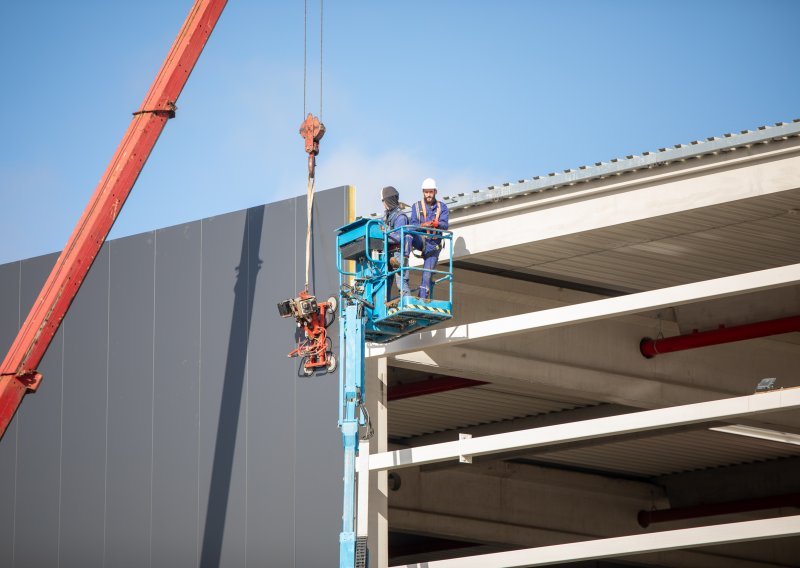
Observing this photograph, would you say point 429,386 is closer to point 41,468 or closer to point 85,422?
point 85,422

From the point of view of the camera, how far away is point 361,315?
837 inches

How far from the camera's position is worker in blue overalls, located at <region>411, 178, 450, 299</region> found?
69.1ft

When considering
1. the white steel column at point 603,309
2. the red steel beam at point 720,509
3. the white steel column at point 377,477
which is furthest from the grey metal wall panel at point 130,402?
the red steel beam at point 720,509

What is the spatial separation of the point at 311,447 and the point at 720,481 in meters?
23.5

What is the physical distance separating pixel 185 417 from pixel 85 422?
292cm

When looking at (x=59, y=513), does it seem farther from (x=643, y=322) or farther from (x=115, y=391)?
(x=643, y=322)

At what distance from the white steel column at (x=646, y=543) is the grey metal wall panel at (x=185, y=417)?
9.75ft

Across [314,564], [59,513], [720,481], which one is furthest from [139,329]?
[720,481]

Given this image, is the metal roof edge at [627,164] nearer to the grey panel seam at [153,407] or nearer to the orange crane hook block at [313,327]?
the orange crane hook block at [313,327]

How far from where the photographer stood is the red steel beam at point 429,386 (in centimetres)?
3123

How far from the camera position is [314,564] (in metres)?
21.8

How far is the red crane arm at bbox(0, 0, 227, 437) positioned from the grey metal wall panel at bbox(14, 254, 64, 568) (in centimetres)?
299

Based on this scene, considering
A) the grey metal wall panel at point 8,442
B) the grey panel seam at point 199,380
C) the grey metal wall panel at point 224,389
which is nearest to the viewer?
the grey metal wall panel at point 224,389

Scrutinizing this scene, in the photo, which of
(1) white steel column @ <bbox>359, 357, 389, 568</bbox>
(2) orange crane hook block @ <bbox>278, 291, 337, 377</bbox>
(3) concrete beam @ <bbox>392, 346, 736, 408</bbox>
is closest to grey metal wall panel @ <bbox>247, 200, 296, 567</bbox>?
(2) orange crane hook block @ <bbox>278, 291, 337, 377</bbox>
